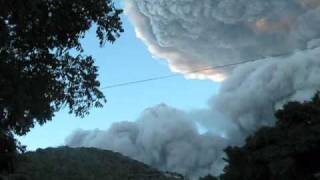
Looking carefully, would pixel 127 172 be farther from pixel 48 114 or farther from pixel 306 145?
pixel 48 114

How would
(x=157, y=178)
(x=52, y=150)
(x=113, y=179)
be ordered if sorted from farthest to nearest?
(x=52, y=150), (x=157, y=178), (x=113, y=179)

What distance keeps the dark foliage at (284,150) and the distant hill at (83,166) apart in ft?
31.6

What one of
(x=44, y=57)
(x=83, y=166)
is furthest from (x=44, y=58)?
(x=83, y=166)

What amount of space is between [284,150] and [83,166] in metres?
14.7

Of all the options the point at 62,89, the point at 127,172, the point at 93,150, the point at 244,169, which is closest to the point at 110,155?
the point at 93,150

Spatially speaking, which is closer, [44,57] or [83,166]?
[44,57]

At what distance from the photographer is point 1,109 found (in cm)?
1229

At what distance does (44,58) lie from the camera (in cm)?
1225

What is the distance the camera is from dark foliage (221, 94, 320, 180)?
16.5 metres

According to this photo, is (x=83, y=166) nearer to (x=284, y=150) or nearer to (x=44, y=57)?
(x=284, y=150)

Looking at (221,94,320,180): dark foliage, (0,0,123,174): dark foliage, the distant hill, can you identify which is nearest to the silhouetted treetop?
(0,0,123,174): dark foliage

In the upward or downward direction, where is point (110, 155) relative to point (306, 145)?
upward

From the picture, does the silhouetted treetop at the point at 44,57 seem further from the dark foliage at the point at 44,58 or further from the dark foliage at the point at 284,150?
the dark foliage at the point at 284,150

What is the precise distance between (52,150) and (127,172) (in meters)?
5.79
